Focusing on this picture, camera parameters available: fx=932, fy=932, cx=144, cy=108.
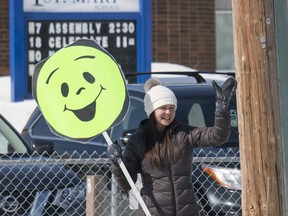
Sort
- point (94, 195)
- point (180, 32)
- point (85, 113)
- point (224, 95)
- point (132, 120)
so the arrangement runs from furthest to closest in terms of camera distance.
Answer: point (180, 32)
point (132, 120)
point (94, 195)
point (85, 113)
point (224, 95)

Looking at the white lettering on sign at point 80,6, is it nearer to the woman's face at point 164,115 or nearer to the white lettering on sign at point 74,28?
the white lettering on sign at point 74,28

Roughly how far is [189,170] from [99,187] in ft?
2.81

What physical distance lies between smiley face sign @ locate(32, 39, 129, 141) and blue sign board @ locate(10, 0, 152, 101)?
20.6ft

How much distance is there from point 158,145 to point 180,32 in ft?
35.1

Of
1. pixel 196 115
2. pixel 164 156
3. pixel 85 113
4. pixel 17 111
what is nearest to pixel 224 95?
pixel 164 156

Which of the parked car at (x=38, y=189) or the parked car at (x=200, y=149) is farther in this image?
the parked car at (x=200, y=149)

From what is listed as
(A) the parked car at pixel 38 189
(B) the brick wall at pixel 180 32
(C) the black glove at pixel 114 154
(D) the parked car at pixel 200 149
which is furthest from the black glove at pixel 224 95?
(B) the brick wall at pixel 180 32

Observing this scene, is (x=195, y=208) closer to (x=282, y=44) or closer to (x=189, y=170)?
(x=189, y=170)

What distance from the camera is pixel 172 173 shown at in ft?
19.4

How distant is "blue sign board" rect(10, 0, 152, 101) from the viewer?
12.6m

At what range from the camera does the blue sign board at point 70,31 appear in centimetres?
1258

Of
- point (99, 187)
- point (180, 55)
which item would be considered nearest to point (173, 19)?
point (180, 55)

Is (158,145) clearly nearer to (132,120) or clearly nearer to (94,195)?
(94,195)

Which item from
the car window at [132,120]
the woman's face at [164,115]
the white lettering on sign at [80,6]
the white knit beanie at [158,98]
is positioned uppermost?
the white lettering on sign at [80,6]
